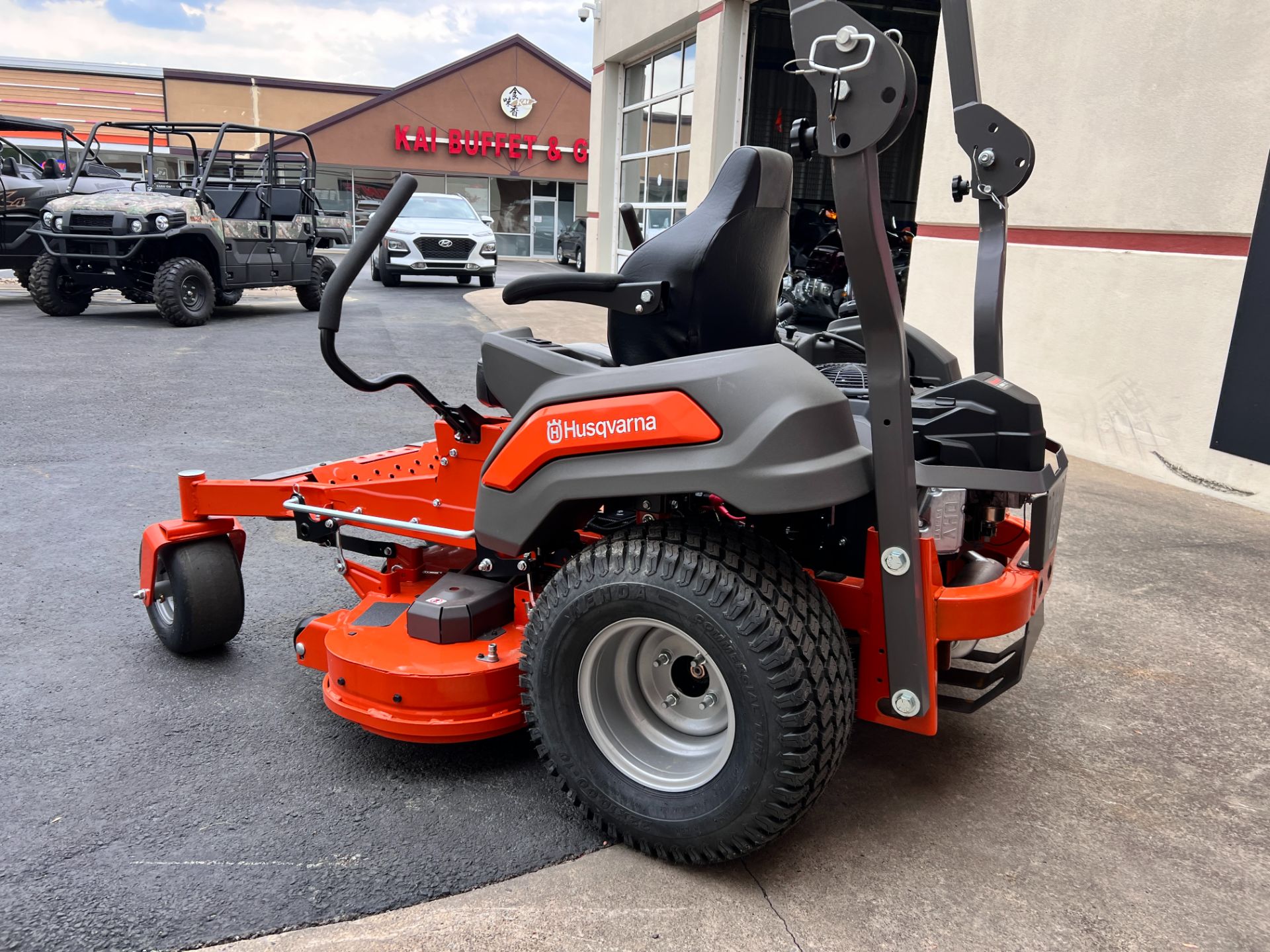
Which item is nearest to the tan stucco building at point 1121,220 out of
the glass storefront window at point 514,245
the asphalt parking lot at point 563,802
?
the asphalt parking lot at point 563,802

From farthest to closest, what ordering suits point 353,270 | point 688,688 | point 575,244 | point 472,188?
point 472,188
point 575,244
point 353,270
point 688,688

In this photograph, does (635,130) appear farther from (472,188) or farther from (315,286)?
(472,188)

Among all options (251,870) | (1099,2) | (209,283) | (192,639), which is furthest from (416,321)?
(251,870)

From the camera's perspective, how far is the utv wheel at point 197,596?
3184 millimetres

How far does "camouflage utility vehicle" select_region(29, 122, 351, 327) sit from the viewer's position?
1120 centimetres

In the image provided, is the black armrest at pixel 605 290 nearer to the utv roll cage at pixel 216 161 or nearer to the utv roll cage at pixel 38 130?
the utv roll cage at pixel 216 161

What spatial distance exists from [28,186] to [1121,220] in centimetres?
1323

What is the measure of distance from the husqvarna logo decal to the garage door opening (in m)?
12.8

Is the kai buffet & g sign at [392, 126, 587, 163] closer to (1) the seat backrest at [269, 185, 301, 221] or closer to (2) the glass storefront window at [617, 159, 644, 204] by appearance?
(2) the glass storefront window at [617, 159, 644, 204]

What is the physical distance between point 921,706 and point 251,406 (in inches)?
251

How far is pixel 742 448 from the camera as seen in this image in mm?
2021

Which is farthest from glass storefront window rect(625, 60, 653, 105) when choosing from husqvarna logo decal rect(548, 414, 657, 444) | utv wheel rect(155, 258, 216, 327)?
husqvarna logo decal rect(548, 414, 657, 444)

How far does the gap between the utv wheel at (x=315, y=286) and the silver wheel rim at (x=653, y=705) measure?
42.5ft

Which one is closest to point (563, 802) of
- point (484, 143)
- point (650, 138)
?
point (650, 138)
